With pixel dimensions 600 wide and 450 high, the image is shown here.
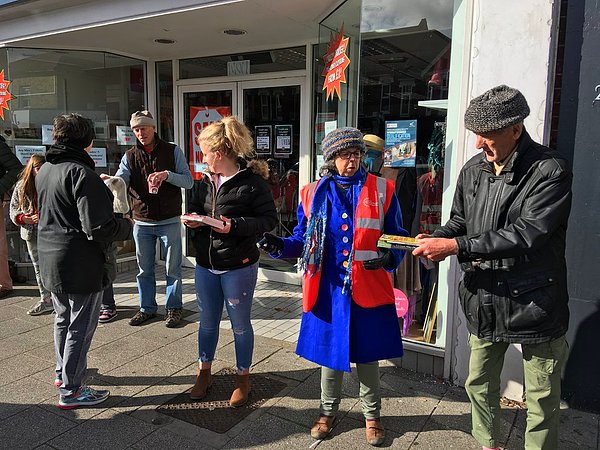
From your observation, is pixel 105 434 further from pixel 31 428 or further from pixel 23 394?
pixel 23 394

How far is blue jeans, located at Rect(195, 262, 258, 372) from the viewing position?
3.22 meters

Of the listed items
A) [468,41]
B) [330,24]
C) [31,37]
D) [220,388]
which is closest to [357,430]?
[220,388]

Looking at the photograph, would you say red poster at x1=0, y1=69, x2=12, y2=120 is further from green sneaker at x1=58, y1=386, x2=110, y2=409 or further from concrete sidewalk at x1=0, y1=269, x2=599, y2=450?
green sneaker at x1=58, y1=386, x2=110, y2=409

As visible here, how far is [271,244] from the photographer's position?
2.81m

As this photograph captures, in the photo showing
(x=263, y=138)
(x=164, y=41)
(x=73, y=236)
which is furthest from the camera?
(x=263, y=138)

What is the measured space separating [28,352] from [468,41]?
4.26m

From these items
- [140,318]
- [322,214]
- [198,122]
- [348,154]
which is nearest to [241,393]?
[322,214]

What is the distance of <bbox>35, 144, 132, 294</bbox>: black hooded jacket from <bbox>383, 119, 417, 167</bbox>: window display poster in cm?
219

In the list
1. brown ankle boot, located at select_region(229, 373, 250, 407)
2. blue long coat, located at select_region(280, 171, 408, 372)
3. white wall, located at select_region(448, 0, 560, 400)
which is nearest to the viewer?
blue long coat, located at select_region(280, 171, 408, 372)

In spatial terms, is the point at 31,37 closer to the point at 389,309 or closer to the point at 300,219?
the point at 300,219

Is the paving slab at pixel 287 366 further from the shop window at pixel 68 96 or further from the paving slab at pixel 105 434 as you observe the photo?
the shop window at pixel 68 96

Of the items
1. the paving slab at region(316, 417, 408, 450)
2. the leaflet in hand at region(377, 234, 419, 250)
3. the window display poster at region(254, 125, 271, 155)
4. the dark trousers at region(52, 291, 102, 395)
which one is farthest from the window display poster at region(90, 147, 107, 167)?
the leaflet in hand at region(377, 234, 419, 250)

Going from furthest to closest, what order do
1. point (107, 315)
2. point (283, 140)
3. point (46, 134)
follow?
point (46, 134), point (283, 140), point (107, 315)

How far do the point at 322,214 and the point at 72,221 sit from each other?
160 cm
